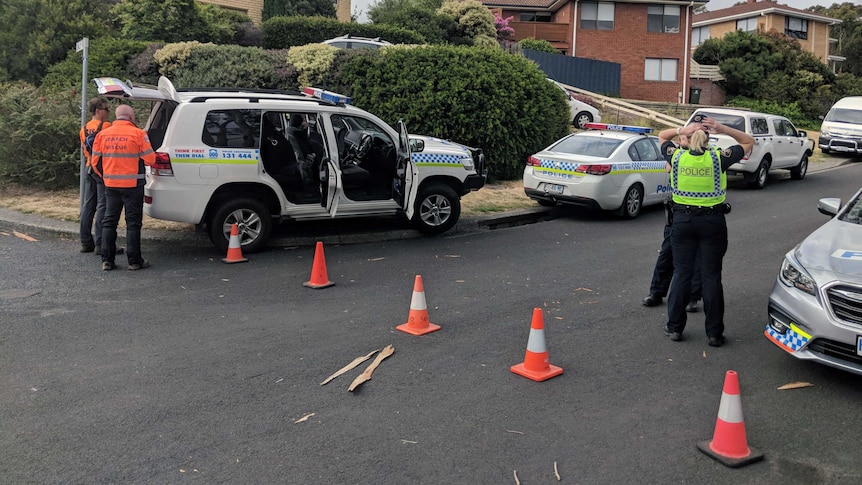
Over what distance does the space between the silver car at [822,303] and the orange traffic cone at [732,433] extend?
1.35 meters

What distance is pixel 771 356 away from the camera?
6.01m

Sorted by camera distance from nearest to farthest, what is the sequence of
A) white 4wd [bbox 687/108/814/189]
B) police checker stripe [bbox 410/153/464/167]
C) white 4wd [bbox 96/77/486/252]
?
white 4wd [bbox 96/77/486/252] → police checker stripe [bbox 410/153/464/167] → white 4wd [bbox 687/108/814/189]

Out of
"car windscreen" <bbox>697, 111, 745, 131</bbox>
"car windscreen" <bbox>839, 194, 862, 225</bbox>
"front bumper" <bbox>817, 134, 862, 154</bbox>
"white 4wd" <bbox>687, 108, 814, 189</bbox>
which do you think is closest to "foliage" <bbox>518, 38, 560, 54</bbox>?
"front bumper" <bbox>817, 134, 862, 154</bbox>

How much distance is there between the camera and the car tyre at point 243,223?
9.23 m

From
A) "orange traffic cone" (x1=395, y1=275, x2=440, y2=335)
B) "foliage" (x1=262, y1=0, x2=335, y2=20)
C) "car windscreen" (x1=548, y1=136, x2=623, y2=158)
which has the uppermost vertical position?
"foliage" (x1=262, y1=0, x2=335, y2=20)

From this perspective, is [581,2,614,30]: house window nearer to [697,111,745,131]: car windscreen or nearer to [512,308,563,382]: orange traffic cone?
[697,111,745,131]: car windscreen

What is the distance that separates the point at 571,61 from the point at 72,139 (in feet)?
85.4

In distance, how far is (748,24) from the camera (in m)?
50.4

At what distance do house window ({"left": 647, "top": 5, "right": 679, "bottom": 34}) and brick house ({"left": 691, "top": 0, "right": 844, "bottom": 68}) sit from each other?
10993mm

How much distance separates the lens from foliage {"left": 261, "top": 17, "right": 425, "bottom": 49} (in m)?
25.4

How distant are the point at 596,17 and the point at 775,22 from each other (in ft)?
59.1

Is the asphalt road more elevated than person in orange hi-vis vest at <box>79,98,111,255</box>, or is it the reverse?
person in orange hi-vis vest at <box>79,98,111,255</box>

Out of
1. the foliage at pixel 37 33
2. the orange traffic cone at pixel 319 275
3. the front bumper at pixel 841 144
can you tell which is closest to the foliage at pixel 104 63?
the foliage at pixel 37 33

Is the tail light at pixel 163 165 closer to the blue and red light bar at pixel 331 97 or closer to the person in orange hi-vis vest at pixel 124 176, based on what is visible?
the person in orange hi-vis vest at pixel 124 176
